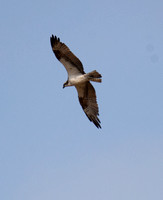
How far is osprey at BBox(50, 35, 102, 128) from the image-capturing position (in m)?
20.7

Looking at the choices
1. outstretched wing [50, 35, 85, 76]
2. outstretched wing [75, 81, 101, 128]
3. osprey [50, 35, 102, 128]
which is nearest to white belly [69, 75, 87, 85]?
osprey [50, 35, 102, 128]

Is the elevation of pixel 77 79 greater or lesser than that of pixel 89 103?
greater

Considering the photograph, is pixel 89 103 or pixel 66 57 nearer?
pixel 66 57

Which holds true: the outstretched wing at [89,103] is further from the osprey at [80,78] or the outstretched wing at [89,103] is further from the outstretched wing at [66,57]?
the outstretched wing at [66,57]

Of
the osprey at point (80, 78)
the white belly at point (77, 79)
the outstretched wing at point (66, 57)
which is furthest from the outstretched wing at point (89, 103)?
the outstretched wing at point (66, 57)

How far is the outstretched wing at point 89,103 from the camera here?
2219 cm

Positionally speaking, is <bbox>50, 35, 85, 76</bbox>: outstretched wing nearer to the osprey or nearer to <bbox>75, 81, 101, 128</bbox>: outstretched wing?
the osprey

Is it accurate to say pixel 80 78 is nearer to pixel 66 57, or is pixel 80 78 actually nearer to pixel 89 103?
pixel 66 57

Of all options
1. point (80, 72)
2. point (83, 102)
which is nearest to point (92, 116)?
point (83, 102)

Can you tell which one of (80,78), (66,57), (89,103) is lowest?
(89,103)

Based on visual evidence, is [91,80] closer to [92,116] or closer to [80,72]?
[80,72]

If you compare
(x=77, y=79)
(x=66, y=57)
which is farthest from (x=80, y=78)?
(x=66, y=57)

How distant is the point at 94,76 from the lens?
2058cm

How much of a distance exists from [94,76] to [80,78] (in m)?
0.78
